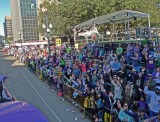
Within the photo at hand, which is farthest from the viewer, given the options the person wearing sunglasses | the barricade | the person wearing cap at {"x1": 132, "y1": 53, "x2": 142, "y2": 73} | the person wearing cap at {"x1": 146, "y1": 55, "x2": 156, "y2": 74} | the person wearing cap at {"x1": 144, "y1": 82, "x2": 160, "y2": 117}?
the person wearing cap at {"x1": 132, "y1": 53, "x2": 142, "y2": 73}

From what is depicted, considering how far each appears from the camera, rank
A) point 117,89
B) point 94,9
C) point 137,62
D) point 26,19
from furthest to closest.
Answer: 1. point 26,19
2. point 94,9
3. point 137,62
4. point 117,89

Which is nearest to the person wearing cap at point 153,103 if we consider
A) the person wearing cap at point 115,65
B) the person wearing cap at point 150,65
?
the person wearing cap at point 150,65

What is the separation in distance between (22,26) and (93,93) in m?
110

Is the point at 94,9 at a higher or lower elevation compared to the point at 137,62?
higher

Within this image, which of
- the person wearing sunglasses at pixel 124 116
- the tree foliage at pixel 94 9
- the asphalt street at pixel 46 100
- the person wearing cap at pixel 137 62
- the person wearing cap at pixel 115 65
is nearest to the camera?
the person wearing sunglasses at pixel 124 116

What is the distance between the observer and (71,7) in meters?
40.9

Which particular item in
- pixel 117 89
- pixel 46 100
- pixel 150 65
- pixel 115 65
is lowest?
pixel 46 100

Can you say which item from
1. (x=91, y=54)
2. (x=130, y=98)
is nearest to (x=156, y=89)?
(x=130, y=98)

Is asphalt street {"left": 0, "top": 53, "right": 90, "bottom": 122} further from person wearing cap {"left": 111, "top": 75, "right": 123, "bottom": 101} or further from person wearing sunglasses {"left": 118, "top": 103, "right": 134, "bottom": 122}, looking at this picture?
person wearing sunglasses {"left": 118, "top": 103, "right": 134, "bottom": 122}

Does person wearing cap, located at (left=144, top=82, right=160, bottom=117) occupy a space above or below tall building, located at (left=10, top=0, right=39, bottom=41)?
below

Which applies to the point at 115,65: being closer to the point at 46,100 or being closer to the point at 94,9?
the point at 46,100

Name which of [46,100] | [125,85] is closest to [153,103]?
[125,85]

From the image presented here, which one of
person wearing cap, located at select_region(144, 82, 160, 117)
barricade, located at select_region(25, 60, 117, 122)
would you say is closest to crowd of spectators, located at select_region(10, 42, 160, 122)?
person wearing cap, located at select_region(144, 82, 160, 117)

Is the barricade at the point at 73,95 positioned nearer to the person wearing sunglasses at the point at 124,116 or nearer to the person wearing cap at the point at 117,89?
the person wearing sunglasses at the point at 124,116
